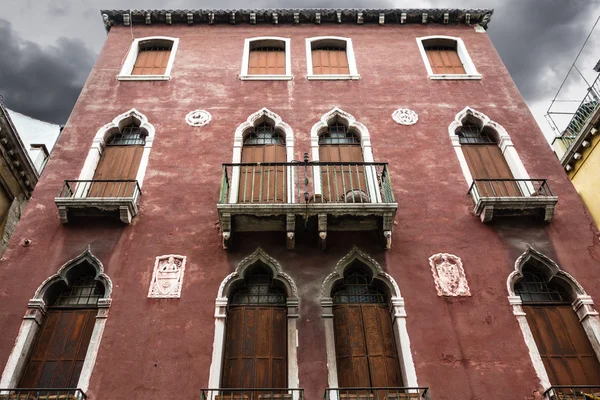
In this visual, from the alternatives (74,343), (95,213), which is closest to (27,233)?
(95,213)

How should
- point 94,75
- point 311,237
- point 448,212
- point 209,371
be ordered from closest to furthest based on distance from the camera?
point 209,371 < point 311,237 < point 448,212 < point 94,75

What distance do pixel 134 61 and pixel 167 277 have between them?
827 centimetres

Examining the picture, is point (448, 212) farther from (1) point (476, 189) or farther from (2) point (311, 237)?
(2) point (311, 237)

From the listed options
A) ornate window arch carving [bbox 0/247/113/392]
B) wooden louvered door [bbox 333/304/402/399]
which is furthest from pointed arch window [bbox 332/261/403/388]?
ornate window arch carving [bbox 0/247/113/392]

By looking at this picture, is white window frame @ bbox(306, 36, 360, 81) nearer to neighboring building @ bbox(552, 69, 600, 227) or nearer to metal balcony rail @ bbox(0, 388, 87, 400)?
neighboring building @ bbox(552, 69, 600, 227)

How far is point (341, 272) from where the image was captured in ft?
31.6

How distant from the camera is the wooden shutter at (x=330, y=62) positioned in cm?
1462

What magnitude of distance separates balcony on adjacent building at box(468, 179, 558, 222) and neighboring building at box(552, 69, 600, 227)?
2.83 m

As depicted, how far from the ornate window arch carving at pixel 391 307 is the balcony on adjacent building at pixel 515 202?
8.61 feet

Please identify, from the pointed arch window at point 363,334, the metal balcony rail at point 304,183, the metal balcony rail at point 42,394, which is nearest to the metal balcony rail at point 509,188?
the metal balcony rail at point 304,183

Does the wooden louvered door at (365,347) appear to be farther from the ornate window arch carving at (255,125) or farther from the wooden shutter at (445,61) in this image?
the wooden shutter at (445,61)

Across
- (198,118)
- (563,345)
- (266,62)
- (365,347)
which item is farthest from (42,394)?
(266,62)

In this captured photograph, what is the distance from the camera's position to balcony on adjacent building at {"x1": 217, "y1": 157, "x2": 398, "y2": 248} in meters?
9.55

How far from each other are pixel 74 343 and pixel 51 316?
0.80 meters
